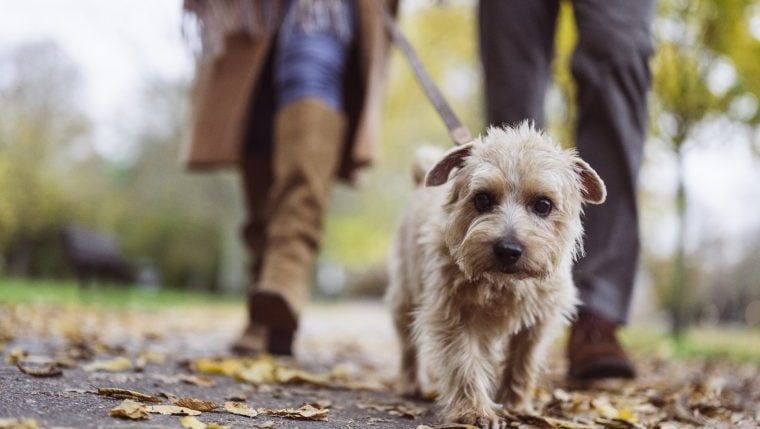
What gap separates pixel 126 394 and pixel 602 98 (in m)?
2.46

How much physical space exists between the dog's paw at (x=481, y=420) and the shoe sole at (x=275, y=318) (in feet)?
5.16

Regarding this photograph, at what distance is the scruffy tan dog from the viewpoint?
2.48 metres

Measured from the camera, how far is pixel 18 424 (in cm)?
174

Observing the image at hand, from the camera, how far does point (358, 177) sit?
16.2 ft

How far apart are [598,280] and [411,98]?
535 inches

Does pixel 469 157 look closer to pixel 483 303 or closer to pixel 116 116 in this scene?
pixel 483 303

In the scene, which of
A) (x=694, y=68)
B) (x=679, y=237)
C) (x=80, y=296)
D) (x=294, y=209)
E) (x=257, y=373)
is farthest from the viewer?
(x=80, y=296)

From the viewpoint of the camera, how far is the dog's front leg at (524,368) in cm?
287

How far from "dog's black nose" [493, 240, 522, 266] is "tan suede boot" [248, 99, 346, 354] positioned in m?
1.71

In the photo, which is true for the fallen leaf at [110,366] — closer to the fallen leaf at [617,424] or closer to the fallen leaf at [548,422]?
the fallen leaf at [548,422]

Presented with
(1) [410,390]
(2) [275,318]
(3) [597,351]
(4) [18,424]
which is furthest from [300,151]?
(4) [18,424]

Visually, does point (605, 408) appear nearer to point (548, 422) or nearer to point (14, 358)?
point (548, 422)

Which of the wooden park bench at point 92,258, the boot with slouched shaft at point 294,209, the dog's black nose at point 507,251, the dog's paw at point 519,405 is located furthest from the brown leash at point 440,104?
the wooden park bench at point 92,258

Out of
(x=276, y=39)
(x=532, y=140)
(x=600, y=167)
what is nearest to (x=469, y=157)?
(x=532, y=140)
